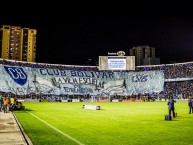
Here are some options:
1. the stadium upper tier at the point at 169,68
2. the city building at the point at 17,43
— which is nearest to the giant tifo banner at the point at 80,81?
the stadium upper tier at the point at 169,68

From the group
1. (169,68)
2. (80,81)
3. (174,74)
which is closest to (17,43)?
(80,81)

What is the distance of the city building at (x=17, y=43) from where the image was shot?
174500 mm

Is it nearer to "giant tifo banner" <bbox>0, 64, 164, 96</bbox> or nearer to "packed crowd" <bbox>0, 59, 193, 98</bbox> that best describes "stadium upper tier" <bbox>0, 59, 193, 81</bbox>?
"packed crowd" <bbox>0, 59, 193, 98</bbox>

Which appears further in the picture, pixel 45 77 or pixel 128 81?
pixel 128 81

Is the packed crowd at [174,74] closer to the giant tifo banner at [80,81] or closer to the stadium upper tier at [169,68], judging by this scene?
the stadium upper tier at [169,68]

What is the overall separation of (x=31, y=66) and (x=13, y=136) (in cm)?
7863

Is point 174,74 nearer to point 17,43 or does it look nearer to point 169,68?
point 169,68

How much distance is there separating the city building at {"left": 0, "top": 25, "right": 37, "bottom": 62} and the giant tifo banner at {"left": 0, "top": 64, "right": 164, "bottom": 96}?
9151cm

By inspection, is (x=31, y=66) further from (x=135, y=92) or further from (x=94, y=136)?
(x=94, y=136)

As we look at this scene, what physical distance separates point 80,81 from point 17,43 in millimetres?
95532

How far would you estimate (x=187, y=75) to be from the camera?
91062 millimetres

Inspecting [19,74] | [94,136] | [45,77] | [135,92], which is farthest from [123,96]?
[94,136]

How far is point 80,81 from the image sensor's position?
95688 mm

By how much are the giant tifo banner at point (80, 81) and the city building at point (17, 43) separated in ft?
300
